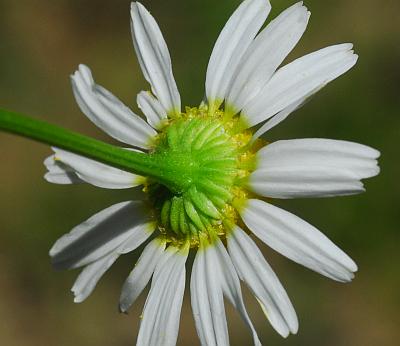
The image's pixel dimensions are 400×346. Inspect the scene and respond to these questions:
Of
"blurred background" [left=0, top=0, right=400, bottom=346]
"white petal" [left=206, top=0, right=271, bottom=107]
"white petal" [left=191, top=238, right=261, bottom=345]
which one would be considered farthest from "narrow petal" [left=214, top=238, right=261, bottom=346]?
"blurred background" [left=0, top=0, right=400, bottom=346]

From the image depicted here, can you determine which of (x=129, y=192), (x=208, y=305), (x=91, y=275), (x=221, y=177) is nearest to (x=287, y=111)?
(x=221, y=177)

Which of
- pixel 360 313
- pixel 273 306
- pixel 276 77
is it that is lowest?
pixel 360 313

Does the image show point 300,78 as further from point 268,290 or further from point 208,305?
point 208,305

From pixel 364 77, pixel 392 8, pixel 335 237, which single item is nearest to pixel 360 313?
pixel 335 237

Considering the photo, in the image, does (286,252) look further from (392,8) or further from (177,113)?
(392,8)

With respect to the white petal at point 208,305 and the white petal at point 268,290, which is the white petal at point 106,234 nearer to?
the white petal at point 208,305

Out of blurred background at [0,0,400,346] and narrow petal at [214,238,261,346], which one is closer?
narrow petal at [214,238,261,346]

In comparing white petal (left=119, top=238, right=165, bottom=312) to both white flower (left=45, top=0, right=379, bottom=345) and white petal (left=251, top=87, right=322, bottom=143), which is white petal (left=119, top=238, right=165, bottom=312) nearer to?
white flower (left=45, top=0, right=379, bottom=345)
